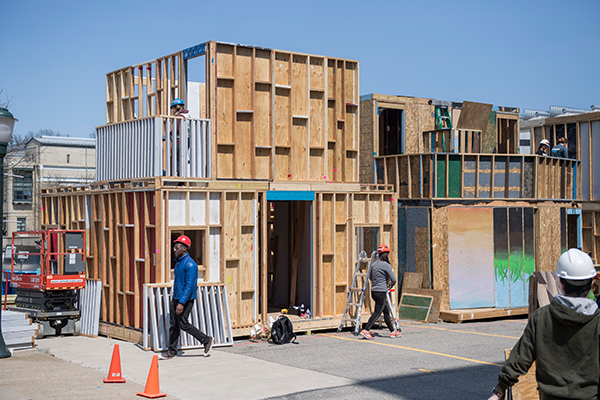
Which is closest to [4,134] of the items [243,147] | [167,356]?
[167,356]

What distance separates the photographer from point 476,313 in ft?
59.0

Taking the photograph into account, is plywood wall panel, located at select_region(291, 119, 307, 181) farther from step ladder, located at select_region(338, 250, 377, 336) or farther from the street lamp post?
the street lamp post

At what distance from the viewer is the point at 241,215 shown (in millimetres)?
14555

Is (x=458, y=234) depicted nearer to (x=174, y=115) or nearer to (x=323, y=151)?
(x=323, y=151)

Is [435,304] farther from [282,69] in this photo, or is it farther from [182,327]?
[182,327]

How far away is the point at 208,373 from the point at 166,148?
17.2ft

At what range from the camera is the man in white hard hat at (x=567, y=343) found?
15.8ft

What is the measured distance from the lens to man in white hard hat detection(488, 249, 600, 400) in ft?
15.8

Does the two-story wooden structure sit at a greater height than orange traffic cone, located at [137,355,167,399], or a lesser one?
greater

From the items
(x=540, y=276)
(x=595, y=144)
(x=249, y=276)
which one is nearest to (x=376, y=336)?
(x=249, y=276)

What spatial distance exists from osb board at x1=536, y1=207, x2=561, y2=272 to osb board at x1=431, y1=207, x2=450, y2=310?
10.8ft

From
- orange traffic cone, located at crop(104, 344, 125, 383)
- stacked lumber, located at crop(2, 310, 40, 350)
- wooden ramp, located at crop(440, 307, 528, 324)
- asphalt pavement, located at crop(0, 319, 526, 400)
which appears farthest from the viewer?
wooden ramp, located at crop(440, 307, 528, 324)

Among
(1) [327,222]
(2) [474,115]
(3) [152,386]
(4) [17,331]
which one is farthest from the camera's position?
(2) [474,115]

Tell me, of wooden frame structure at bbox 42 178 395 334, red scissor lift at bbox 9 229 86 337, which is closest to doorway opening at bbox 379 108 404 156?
wooden frame structure at bbox 42 178 395 334
